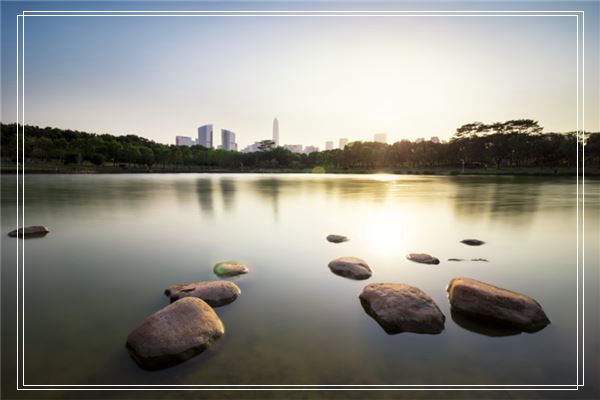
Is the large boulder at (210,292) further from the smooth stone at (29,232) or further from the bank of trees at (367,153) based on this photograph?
the bank of trees at (367,153)

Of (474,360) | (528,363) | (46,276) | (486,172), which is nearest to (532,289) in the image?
(528,363)

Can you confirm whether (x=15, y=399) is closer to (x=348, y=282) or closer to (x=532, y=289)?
(x=348, y=282)

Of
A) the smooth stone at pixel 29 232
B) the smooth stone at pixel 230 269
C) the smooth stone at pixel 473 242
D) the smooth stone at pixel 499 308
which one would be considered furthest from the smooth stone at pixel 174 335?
the smooth stone at pixel 29 232

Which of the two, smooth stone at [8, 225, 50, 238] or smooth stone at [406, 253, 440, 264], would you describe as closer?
smooth stone at [406, 253, 440, 264]

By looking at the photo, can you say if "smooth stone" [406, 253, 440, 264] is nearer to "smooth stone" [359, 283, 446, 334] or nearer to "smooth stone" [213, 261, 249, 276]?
"smooth stone" [359, 283, 446, 334]

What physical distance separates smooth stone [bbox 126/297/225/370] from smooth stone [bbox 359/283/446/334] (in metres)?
2.84

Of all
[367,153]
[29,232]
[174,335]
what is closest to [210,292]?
[174,335]

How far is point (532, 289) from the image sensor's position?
22.4ft

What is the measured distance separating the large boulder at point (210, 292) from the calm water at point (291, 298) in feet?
0.68

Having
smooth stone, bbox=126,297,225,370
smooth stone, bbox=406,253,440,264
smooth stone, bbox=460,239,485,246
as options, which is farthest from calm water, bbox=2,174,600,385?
smooth stone, bbox=460,239,485,246

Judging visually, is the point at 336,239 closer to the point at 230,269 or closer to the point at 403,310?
the point at 230,269

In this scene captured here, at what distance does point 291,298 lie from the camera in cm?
617

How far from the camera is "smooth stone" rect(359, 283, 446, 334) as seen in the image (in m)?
4.75

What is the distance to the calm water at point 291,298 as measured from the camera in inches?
153
